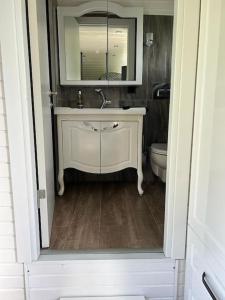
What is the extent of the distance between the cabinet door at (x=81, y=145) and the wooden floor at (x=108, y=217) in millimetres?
337

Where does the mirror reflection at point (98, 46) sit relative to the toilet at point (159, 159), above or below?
above

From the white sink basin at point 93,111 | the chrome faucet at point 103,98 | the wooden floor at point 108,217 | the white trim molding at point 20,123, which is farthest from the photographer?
the chrome faucet at point 103,98

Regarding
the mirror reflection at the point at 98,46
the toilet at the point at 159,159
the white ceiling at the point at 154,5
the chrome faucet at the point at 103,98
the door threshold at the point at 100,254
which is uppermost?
the white ceiling at the point at 154,5

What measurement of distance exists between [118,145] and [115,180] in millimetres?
692

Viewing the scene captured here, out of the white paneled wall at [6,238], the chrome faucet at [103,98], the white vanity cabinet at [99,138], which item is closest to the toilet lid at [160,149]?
the white vanity cabinet at [99,138]

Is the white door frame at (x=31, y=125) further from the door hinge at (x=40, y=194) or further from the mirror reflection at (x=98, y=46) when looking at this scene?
the mirror reflection at (x=98, y=46)

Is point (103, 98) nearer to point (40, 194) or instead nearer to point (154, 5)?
point (154, 5)

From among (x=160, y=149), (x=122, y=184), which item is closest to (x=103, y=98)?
(x=160, y=149)

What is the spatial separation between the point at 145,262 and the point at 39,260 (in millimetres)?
632

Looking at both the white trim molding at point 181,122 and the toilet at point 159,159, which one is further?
the toilet at point 159,159

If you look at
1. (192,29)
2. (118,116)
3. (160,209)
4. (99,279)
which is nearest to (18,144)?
(99,279)

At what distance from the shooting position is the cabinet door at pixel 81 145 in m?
2.54

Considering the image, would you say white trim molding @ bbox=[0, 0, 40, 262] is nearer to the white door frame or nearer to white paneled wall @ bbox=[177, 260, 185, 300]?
the white door frame

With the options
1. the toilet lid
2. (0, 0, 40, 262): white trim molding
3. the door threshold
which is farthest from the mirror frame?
the door threshold
